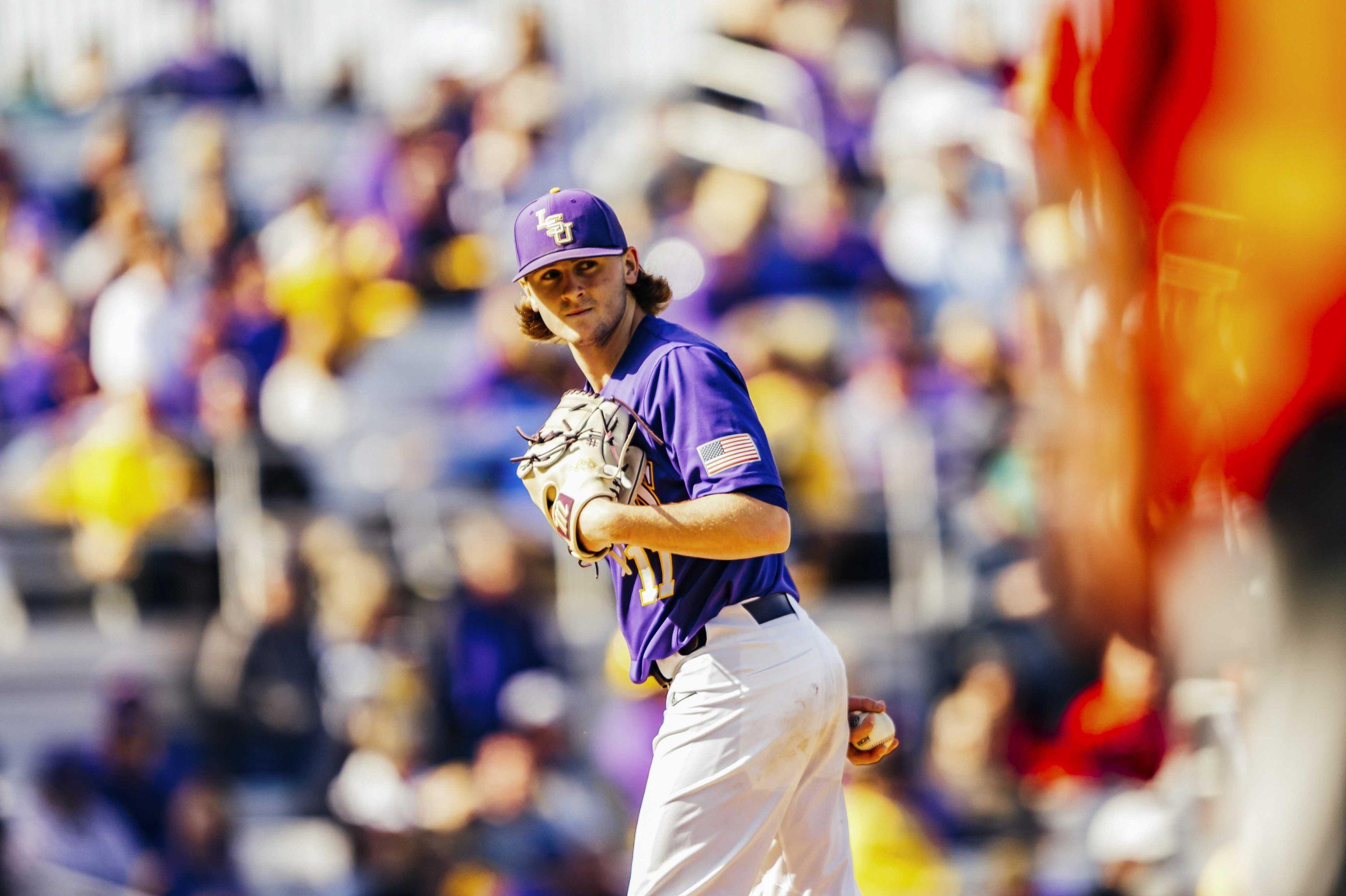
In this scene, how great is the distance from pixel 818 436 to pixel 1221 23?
6347 mm

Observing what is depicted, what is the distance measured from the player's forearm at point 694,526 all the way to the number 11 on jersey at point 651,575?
3.0 inches

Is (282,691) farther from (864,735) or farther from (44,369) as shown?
(864,735)

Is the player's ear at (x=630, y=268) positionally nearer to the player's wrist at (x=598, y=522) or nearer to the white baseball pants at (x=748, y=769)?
the player's wrist at (x=598, y=522)

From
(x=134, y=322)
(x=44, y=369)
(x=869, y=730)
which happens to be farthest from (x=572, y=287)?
(x=44, y=369)

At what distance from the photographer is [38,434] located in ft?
28.2

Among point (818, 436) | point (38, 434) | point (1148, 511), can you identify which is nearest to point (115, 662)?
point (38, 434)

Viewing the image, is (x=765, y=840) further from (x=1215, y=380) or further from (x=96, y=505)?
(x=96, y=505)

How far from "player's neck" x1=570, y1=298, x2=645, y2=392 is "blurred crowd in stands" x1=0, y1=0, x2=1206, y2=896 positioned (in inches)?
127

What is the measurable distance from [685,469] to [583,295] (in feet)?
1.49

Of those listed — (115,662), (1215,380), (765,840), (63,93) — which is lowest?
(115,662)

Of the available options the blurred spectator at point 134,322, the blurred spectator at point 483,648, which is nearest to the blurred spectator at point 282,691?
the blurred spectator at point 483,648

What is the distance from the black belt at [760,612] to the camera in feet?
11.6

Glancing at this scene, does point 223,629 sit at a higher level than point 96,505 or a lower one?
lower

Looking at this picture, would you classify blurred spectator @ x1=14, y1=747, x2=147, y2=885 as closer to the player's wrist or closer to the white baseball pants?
the white baseball pants
